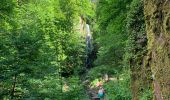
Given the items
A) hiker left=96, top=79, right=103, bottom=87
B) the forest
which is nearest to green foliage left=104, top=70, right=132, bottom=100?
the forest

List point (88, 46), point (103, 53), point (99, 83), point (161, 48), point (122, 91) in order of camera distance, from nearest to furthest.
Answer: point (161, 48)
point (122, 91)
point (103, 53)
point (99, 83)
point (88, 46)

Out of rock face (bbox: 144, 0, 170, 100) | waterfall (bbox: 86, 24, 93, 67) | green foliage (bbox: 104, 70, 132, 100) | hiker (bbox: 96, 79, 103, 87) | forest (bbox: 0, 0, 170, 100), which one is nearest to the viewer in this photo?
rock face (bbox: 144, 0, 170, 100)

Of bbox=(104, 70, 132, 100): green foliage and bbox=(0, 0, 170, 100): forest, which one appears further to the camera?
bbox=(104, 70, 132, 100): green foliage

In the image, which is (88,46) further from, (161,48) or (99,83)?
(161,48)

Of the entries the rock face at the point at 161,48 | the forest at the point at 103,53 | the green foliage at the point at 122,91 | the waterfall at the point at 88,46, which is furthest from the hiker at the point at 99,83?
the rock face at the point at 161,48

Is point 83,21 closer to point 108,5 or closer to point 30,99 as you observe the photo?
point 108,5

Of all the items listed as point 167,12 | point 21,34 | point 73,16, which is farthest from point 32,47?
point 73,16

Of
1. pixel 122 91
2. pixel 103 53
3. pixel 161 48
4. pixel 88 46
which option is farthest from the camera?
pixel 88 46

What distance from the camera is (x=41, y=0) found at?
86.8 ft

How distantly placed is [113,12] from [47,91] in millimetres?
9013

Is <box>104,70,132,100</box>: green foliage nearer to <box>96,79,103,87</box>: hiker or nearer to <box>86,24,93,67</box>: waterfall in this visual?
<box>96,79,103,87</box>: hiker

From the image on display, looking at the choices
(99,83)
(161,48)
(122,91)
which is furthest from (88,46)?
(161,48)

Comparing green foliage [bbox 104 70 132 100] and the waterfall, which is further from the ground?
the waterfall

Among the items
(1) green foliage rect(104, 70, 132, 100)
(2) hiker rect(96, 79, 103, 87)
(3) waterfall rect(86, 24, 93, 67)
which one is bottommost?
(1) green foliage rect(104, 70, 132, 100)
